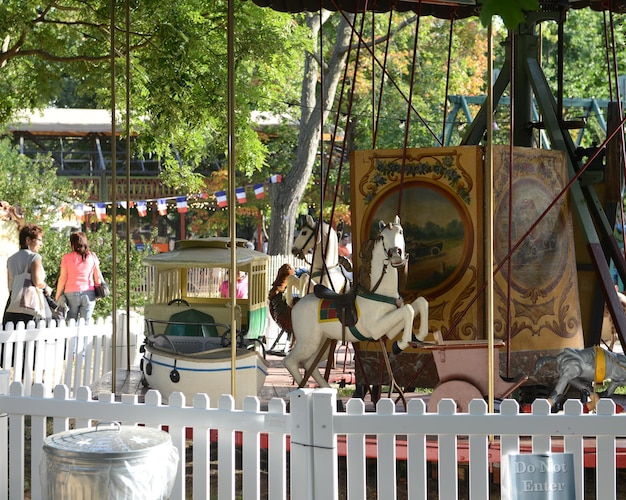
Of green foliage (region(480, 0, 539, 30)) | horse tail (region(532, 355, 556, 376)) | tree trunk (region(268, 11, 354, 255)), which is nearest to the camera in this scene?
green foliage (region(480, 0, 539, 30))

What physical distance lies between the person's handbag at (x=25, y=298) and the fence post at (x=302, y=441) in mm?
→ 7065

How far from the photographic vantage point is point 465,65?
30.9m

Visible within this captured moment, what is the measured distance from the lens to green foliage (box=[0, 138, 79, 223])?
81.9 feet

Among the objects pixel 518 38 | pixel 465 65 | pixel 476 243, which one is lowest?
pixel 476 243

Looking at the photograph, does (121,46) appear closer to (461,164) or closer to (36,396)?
(461,164)

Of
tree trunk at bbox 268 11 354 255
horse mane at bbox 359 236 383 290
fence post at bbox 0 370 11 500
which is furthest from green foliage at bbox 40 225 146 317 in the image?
fence post at bbox 0 370 11 500

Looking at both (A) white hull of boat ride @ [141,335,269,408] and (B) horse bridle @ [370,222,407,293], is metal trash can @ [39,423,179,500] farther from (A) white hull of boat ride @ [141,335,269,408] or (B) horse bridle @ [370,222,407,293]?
(A) white hull of boat ride @ [141,335,269,408]

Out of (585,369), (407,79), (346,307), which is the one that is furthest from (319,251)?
(407,79)

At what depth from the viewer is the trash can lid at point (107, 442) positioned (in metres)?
4.50

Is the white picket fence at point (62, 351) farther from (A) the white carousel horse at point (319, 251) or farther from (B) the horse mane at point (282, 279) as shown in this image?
(A) the white carousel horse at point (319, 251)

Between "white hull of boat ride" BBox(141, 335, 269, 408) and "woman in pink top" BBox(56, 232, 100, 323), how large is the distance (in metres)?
3.98

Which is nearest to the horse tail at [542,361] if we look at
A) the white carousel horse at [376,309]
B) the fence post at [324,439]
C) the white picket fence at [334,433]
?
the white carousel horse at [376,309]

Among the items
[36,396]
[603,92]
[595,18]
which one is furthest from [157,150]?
[595,18]

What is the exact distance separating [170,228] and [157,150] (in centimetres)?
2725
